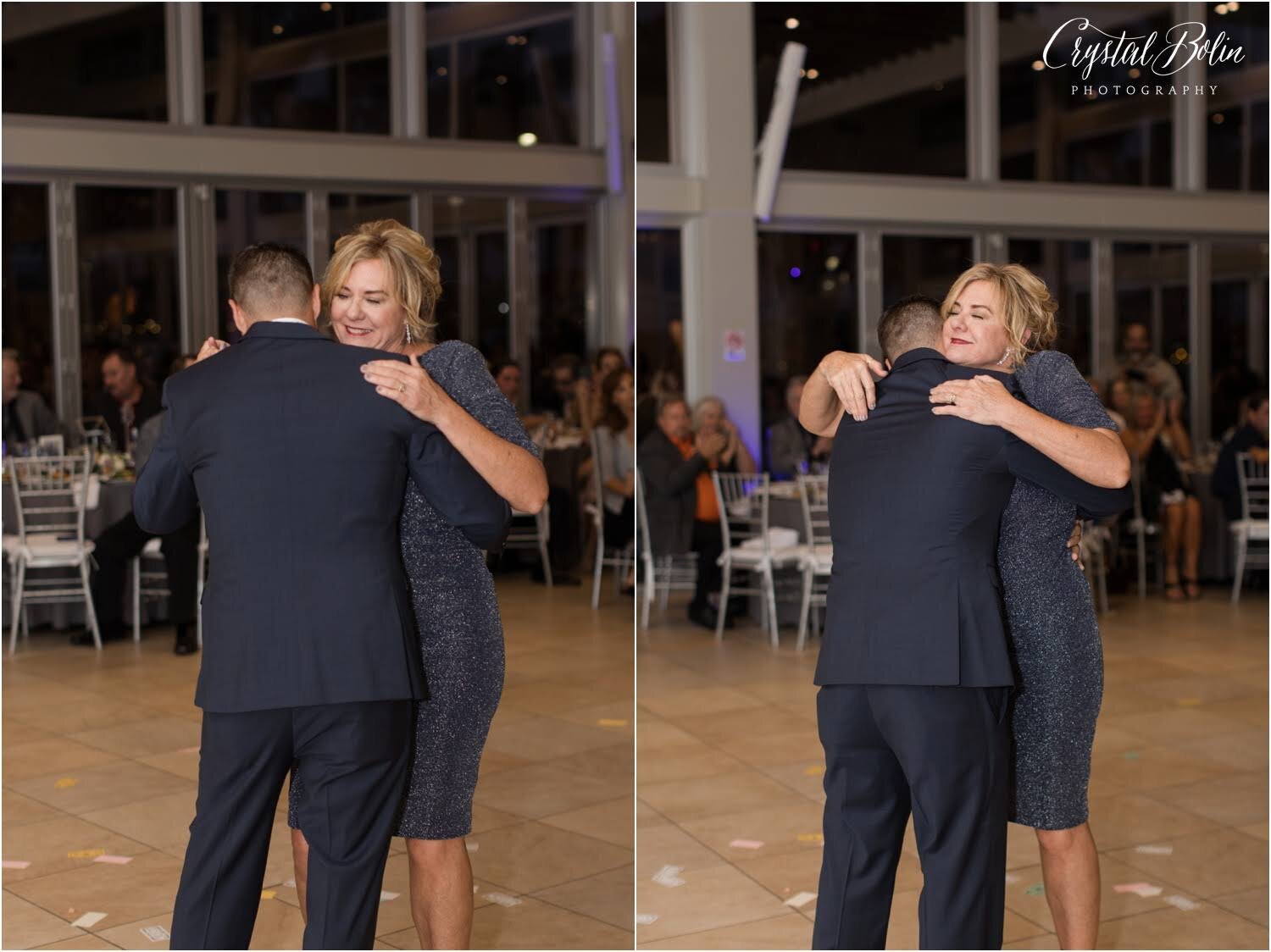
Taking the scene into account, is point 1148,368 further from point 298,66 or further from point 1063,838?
point 1063,838

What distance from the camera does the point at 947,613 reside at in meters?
2.30

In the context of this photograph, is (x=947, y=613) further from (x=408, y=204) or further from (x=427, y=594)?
(x=408, y=204)

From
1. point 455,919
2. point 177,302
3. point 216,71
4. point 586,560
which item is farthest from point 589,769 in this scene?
point 216,71

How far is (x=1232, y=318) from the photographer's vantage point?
1291 centimetres

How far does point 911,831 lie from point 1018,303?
7.40 ft

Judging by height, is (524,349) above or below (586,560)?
above

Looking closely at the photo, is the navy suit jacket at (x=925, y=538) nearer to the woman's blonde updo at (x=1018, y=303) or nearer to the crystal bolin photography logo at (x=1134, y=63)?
the woman's blonde updo at (x=1018, y=303)

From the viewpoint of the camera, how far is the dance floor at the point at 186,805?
3.50 m

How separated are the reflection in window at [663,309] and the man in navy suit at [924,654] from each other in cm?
891

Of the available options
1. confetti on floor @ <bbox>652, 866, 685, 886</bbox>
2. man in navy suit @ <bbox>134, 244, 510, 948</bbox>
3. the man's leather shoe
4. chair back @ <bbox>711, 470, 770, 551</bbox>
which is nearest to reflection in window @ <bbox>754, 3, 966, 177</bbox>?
chair back @ <bbox>711, 470, 770, 551</bbox>

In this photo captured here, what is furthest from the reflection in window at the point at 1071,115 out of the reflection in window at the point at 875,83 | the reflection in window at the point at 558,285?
the reflection in window at the point at 558,285

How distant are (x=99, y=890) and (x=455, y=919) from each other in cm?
145

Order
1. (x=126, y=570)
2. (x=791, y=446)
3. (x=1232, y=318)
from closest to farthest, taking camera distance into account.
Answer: (x=126, y=570) → (x=791, y=446) → (x=1232, y=318)

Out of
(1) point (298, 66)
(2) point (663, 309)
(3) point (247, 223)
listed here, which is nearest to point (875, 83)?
(2) point (663, 309)
